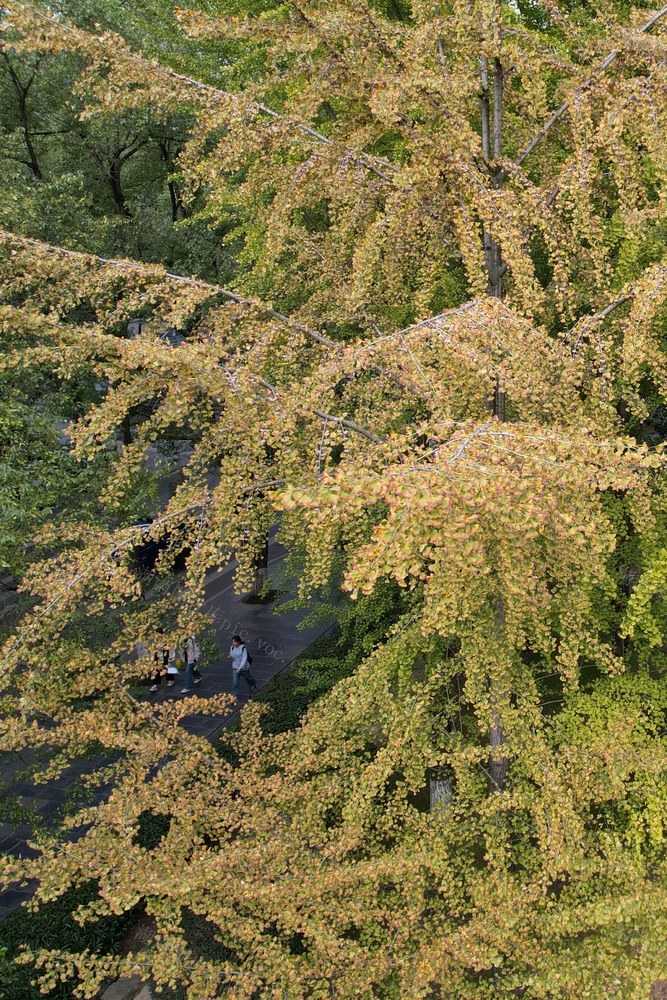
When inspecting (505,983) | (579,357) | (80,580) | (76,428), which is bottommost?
(505,983)

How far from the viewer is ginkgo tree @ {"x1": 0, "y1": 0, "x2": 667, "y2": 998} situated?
4520 millimetres

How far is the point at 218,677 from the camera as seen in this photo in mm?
12672

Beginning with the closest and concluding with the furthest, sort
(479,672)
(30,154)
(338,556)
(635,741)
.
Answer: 1. (479,672)
2. (635,741)
3. (338,556)
4. (30,154)

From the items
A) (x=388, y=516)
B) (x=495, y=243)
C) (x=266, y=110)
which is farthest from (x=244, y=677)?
(x=266, y=110)

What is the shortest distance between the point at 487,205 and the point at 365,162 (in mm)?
1374

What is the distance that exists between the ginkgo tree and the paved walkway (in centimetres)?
249

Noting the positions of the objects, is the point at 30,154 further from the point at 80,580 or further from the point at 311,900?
the point at 311,900

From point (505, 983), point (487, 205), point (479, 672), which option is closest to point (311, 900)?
point (505, 983)

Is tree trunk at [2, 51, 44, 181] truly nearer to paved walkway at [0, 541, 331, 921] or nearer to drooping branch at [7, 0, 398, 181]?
drooping branch at [7, 0, 398, 181]

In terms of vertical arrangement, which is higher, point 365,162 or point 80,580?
point 365,162

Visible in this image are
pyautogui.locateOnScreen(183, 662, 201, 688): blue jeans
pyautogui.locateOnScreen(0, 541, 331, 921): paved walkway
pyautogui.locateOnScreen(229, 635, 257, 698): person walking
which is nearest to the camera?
pyautogui.locateOnScreen(0, 541, 331, 921): paved walkway

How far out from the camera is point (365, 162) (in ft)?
19.0

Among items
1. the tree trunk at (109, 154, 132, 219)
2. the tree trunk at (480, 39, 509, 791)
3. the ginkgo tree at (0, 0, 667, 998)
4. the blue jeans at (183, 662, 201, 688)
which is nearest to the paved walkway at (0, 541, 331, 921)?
the blue jeans at (183, 662, 201, 688)

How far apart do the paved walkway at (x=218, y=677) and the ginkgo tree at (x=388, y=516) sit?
2491mm
